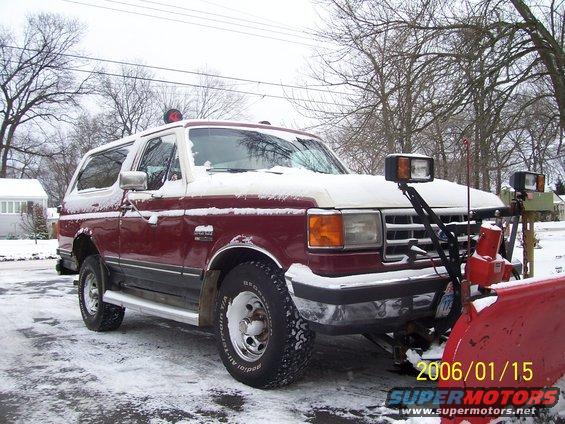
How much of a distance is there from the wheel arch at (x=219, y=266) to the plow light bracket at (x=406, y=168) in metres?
0.99

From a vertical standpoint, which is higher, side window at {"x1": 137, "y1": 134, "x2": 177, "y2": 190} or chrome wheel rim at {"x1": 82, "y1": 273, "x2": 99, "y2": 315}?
side window at {"x1": 137, "y1": 134, "x2": 177, "y2": 190}

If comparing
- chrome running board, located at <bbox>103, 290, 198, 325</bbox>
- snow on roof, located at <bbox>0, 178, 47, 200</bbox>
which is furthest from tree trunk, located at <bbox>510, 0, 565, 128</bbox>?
snow on roof, located at <bbox>0, 178, 47, 200</bbox>

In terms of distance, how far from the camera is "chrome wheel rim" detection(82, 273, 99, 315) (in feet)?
19.4

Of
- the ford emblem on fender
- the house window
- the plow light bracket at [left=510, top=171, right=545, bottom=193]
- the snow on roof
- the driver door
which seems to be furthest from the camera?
the snow on roof

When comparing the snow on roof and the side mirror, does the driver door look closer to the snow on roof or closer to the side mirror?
the side mirror

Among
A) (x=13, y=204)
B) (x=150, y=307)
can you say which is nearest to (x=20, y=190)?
(x=13, y=204)

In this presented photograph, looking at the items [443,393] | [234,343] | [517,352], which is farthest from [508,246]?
[234,343]

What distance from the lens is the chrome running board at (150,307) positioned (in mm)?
4238

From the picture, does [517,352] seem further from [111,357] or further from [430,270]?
[111,357]

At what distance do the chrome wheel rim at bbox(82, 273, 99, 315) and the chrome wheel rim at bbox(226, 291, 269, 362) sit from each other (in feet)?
8.30

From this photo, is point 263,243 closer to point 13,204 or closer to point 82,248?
point 82,248

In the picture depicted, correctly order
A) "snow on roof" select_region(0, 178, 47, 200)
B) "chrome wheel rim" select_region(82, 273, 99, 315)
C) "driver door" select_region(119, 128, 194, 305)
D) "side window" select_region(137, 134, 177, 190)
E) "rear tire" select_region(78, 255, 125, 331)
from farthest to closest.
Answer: "snow on roof" select_region(0, 178, 47, 200)
"chrome wheel rim" select_region(82, 273, 99, 315)
"rear tire" select_region(78, 255, 125, 331)
"side window" select_region(137, 134, 177, 190)
"driver door" select_region(119, 128, 194, 305)

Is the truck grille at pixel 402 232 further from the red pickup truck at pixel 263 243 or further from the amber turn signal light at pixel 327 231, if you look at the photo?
the amber turn signal light at pixel 327 231

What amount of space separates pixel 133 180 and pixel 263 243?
1.51 metres
